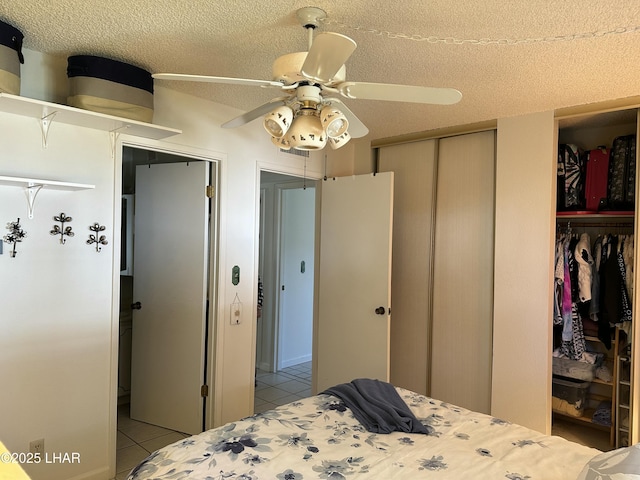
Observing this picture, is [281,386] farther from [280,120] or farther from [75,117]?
[280,120]

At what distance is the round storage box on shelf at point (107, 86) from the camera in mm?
2234

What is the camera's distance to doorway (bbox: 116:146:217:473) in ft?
10.4

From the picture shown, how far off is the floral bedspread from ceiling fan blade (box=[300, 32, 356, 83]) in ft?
4.47

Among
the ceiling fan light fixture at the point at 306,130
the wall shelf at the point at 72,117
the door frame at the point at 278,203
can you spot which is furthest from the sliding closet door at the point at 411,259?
the ceiling fan light fixture at the point at 306,130

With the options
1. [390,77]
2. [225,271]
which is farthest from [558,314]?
[225,271]

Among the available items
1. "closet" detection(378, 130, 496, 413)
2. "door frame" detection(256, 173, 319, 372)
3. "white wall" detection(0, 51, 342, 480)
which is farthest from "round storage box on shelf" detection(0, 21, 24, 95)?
"door frame" detection(256, 173, 319, 372)

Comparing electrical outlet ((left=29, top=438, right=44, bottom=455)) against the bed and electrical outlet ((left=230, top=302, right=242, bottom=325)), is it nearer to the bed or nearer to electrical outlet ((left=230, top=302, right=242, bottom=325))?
the bed

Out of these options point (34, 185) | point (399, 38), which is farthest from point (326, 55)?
point (34, 185)

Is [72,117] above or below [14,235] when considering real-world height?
above

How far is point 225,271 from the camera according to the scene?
317cm

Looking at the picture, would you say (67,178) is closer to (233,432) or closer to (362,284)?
(233,432)

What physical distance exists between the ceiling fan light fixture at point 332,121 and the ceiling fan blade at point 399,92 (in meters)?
0.10

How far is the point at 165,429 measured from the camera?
131 inches

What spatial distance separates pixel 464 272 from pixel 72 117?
2.77 metres
